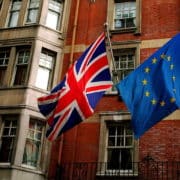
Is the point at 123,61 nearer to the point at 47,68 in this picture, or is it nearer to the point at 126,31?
the point at 126,31

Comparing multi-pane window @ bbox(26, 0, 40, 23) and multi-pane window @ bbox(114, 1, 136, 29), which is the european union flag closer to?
multi-pane window @ bbox(114, 1, 136, 29)

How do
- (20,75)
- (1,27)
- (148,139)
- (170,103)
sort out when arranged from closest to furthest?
(170,103) < (148,139) < (20,75) < (1,27)

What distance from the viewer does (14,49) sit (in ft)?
58.9

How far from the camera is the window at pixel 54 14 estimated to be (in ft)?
62.3

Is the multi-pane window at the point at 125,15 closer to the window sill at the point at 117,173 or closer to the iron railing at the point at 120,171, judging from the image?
the iron railing at the point at 120,171

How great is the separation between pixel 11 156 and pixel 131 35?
298 inches

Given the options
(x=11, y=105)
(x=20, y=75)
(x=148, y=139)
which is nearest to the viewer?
(x=148, y=139)

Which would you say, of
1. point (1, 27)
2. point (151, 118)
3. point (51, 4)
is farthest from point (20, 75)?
point (151, 118)

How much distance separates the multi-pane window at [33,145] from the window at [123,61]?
3988 mm

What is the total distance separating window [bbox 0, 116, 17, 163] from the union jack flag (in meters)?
3.70

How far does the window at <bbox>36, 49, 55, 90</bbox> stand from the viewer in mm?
17312

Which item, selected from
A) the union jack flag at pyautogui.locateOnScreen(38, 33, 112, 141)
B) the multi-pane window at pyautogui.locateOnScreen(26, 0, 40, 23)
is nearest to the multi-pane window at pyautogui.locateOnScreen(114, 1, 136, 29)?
the multi-pane window at pyautogui.locateOnScreen(26, 0, 40, 23)

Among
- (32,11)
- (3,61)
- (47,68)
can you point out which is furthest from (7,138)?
(32,11)

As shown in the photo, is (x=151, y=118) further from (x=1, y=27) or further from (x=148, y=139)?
(x=1, y=27)
